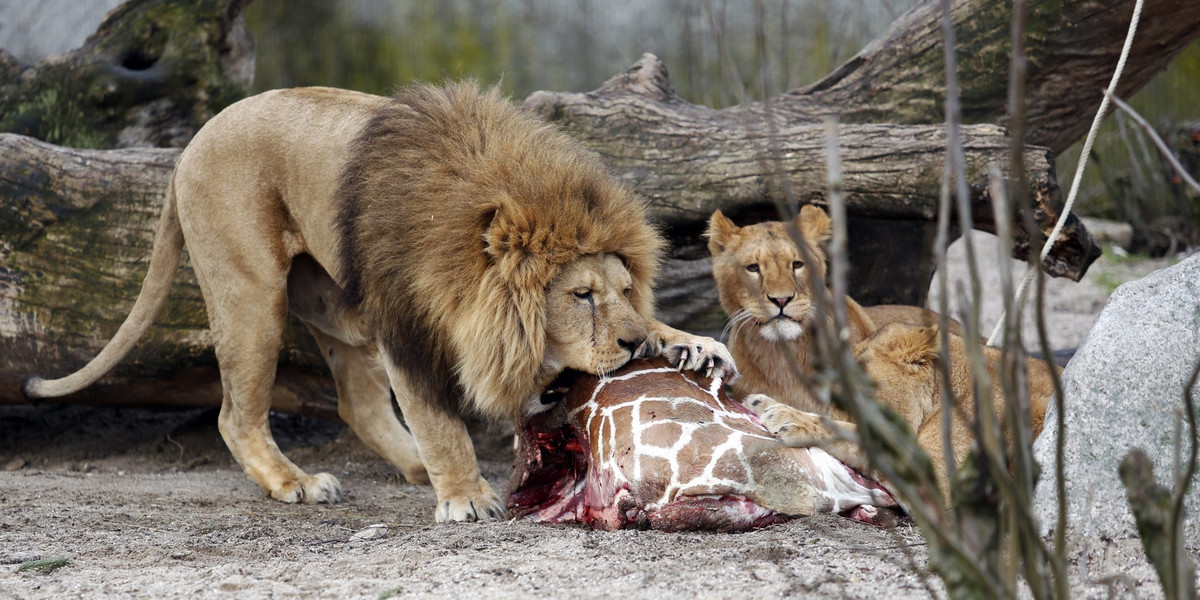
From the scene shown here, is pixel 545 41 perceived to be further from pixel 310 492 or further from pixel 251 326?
pixel 310 492

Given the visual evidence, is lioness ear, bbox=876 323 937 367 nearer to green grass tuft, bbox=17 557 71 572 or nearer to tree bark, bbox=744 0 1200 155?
tree bark, bbox=744 0 1200 155

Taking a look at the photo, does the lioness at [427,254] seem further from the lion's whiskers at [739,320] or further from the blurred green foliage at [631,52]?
the blurred green foliage at [631,52]

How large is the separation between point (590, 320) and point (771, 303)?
74 centimetres

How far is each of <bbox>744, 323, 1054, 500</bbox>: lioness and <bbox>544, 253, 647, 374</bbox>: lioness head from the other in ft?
1.68

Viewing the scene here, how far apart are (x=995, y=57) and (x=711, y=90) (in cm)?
581

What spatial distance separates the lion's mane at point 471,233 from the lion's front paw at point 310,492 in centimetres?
83

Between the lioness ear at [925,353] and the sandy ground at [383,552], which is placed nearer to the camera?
the sandy ground at [383,552]

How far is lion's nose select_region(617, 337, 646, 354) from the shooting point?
3350 millimetres

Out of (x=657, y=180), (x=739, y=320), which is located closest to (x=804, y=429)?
(x=739, y=320)

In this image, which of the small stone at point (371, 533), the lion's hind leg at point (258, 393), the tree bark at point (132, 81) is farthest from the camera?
the tree bark at point (132, 81)

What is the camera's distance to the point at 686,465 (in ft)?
10.1

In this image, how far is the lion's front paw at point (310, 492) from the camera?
4.21m

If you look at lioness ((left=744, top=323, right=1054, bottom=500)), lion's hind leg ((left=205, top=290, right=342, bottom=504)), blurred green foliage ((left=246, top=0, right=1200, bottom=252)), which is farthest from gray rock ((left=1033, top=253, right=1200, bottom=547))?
blurred green foliage ((left=246, top=0, right=1200, bottom=252))

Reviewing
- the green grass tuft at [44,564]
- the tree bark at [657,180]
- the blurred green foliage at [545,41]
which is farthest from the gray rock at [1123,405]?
the blurred green foliage at [545,41]
